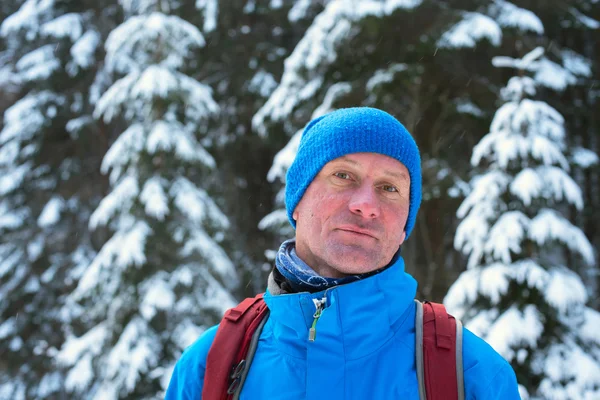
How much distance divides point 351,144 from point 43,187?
1112 centimetres

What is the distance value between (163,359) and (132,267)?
4.13ft

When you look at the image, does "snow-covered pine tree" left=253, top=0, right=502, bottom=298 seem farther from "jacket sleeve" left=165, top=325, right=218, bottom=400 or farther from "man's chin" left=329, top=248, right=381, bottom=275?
"man's chin" left=329, top=248, right=381, bottom=275

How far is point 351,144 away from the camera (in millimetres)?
1801

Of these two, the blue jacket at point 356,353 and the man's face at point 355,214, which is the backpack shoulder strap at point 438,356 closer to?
the blue jacket at point 356,353

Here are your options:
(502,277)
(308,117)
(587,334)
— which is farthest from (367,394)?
(308,117)

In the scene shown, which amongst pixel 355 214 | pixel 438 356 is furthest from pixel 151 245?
pixel 438 356

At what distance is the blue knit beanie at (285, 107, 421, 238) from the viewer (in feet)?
5.92

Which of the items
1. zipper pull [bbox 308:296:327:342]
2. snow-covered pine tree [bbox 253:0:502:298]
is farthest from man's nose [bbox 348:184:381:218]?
snow-covered pine tree [bbox 253:0:502:298]

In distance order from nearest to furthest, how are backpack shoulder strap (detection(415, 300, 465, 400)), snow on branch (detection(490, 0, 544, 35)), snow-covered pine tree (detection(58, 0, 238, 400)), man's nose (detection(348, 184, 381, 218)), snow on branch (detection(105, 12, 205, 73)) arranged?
backpack shoulder strap (detection(415, 300, 465, 400)), man's nose (detection(348, 184, 381, 218)), snow on branch (detection(490, 0, 544, 35)), snow-covered pine tree (detection(58, 0, 238, 400)), snow on branch (detection(105, 12, 205, 73))

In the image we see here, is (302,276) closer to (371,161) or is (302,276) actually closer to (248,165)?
(371,161)

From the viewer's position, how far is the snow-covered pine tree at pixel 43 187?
1088 centimetres

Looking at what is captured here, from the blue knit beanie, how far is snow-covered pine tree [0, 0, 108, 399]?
9.62 metres

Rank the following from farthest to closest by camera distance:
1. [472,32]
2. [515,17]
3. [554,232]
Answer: [515,17] → [472,32] → [554,232]

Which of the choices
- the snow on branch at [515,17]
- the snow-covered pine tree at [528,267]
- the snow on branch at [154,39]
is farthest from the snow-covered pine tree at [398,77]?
the snow-covered pine tree at [528,267]
